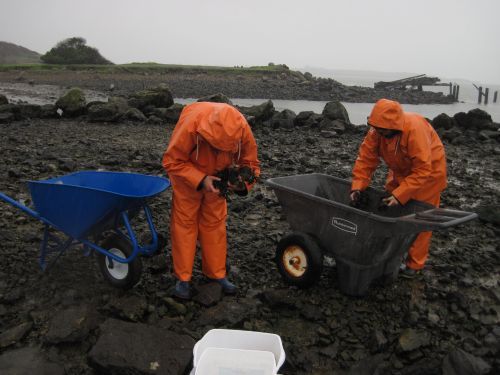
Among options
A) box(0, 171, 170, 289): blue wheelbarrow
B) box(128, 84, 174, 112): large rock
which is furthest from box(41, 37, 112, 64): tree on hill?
box(0, 171, 170, 289): blue wheelbarrow

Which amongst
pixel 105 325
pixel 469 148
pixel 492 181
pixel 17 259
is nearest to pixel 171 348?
pixel 105 325

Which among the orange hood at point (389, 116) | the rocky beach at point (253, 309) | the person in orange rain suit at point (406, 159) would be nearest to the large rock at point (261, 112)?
the rocky beach at point (253, 309)

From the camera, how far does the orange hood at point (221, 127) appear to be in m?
3.07

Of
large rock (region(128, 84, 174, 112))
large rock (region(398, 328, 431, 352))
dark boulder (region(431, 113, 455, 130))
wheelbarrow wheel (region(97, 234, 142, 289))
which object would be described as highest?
large rock (region(128, 84, 174, 112))

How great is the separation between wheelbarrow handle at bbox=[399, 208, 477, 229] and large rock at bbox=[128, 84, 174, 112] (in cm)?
1207

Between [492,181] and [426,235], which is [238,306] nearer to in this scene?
[426,235]

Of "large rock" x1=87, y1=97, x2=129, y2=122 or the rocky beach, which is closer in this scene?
the rocky beach

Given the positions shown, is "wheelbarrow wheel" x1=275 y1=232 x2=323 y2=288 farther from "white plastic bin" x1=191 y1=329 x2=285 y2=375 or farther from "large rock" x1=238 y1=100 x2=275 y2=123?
"large rock" x1=238 y1=100 x2=275 y2=123

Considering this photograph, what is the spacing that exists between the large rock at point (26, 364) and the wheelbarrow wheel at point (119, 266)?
0.78 metres

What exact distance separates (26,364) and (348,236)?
2.30 metres

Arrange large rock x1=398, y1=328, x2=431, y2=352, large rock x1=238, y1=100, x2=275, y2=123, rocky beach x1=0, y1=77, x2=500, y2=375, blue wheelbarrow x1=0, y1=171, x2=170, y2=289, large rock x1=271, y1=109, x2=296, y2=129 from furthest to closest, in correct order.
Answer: large rock x1=238, y1=100, x2=275, y2=123, large rock x1=271, y1=109, x2=296, y2=129, blue wheelbarrow x1=0, y1=171, x2=170, y2=289, large rock x1=398, y1=328, x2=431, y2=352, rocky beach x1=0, y1=77, x2=500, y2=375

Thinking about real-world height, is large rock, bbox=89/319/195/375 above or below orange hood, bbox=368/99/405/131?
below

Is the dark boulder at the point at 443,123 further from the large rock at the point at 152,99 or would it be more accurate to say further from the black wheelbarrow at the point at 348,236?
the black wheelbarrow at the point at 348,236

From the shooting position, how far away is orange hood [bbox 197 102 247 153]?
121 inches
